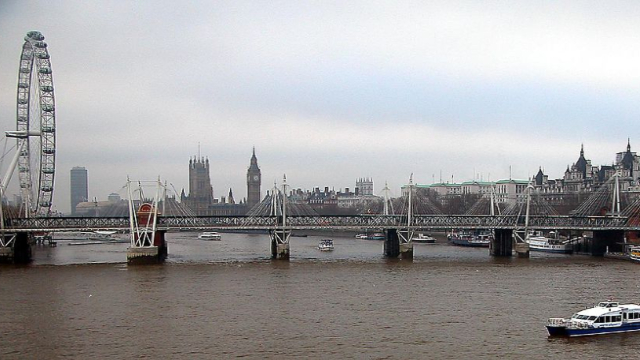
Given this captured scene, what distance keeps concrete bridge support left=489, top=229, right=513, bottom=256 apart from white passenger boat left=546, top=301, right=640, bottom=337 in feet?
134

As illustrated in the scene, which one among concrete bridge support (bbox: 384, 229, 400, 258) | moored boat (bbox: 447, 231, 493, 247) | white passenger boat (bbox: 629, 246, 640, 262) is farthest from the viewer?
moored boat (bbox: 447, 231, 493, 247)

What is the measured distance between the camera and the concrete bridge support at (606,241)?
245 feet

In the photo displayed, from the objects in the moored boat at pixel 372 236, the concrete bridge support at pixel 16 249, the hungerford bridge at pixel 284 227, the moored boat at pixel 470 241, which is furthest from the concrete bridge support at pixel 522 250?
the moored boat at pixel 372 236

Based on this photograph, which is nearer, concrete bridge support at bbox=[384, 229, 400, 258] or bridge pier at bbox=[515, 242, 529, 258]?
bridge pier at bbox=[515, 242, 529, 258]

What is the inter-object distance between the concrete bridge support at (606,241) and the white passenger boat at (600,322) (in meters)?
42.7

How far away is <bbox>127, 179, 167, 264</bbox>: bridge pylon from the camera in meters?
64.6

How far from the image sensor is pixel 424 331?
3359 centimetres

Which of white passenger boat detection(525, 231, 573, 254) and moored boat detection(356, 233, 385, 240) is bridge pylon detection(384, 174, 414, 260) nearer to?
white passenger boat detection(525, 231, 573, 254)

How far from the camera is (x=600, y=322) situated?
33062 millimetres

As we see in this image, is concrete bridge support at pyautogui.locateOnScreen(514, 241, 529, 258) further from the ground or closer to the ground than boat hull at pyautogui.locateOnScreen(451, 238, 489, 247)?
further from the ground

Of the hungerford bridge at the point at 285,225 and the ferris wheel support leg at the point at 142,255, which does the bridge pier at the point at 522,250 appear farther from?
the ferris wheel support leg at the point at 142,255

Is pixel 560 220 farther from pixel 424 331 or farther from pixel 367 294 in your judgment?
pixel 424 331

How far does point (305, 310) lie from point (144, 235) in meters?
31.3

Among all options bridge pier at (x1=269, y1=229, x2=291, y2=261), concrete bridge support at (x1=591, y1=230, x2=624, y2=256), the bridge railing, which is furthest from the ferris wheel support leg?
concrete bridge support at (x1=591, y1=230, x2=624, y2=256)
